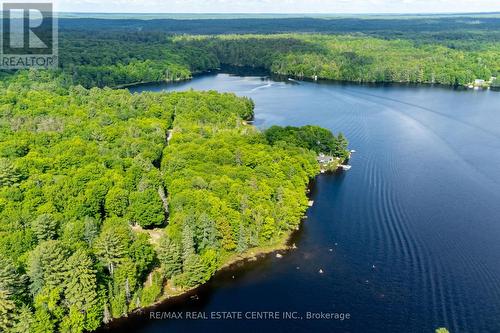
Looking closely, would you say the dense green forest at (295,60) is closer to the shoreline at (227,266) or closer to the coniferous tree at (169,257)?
the shoreline at (227,266)

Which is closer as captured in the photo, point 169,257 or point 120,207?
point 169,257

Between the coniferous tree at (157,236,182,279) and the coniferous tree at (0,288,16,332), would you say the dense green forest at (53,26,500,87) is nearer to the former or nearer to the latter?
the coniferous tree at (157,236,182,279)

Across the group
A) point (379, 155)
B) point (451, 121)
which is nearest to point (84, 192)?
point (379, 155)

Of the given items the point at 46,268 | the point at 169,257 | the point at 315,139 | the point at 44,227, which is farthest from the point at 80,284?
the point at 315,139

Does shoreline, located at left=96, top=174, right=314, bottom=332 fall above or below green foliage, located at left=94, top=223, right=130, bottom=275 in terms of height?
below

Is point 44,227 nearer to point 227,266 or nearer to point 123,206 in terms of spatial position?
point 123,206

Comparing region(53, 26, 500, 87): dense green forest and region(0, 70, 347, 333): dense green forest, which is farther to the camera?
region(53, 26, 500, 87): dense green forest

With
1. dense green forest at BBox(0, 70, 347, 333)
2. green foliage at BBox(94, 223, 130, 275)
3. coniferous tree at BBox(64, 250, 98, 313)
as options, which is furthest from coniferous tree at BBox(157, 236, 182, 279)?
coniferous tree at BBox(64, 250, 98, 313)
